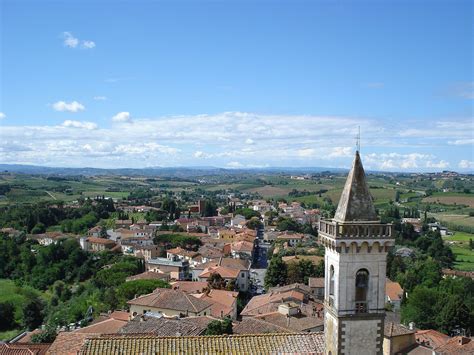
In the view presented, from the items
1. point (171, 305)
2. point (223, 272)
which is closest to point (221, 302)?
point (171, 305)

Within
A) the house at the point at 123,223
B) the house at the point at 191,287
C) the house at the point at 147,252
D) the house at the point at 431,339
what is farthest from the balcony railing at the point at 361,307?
the house at the point at 123,223

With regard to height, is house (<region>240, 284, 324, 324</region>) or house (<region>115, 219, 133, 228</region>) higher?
house (<region>240, 284, 324, 324</region>)

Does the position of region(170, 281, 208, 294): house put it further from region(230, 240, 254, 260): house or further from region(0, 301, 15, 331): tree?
region(230, 240, 254, 260): house

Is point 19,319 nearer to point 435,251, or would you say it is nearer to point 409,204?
point 435,251

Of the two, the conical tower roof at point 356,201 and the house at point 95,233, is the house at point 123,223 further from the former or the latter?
the conical tower roof at point 356,201

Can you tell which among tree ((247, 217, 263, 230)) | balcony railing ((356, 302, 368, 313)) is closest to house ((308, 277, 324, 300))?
balcony railing ((356, 302, 368, 313))

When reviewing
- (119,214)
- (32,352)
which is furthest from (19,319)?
(119,214)
